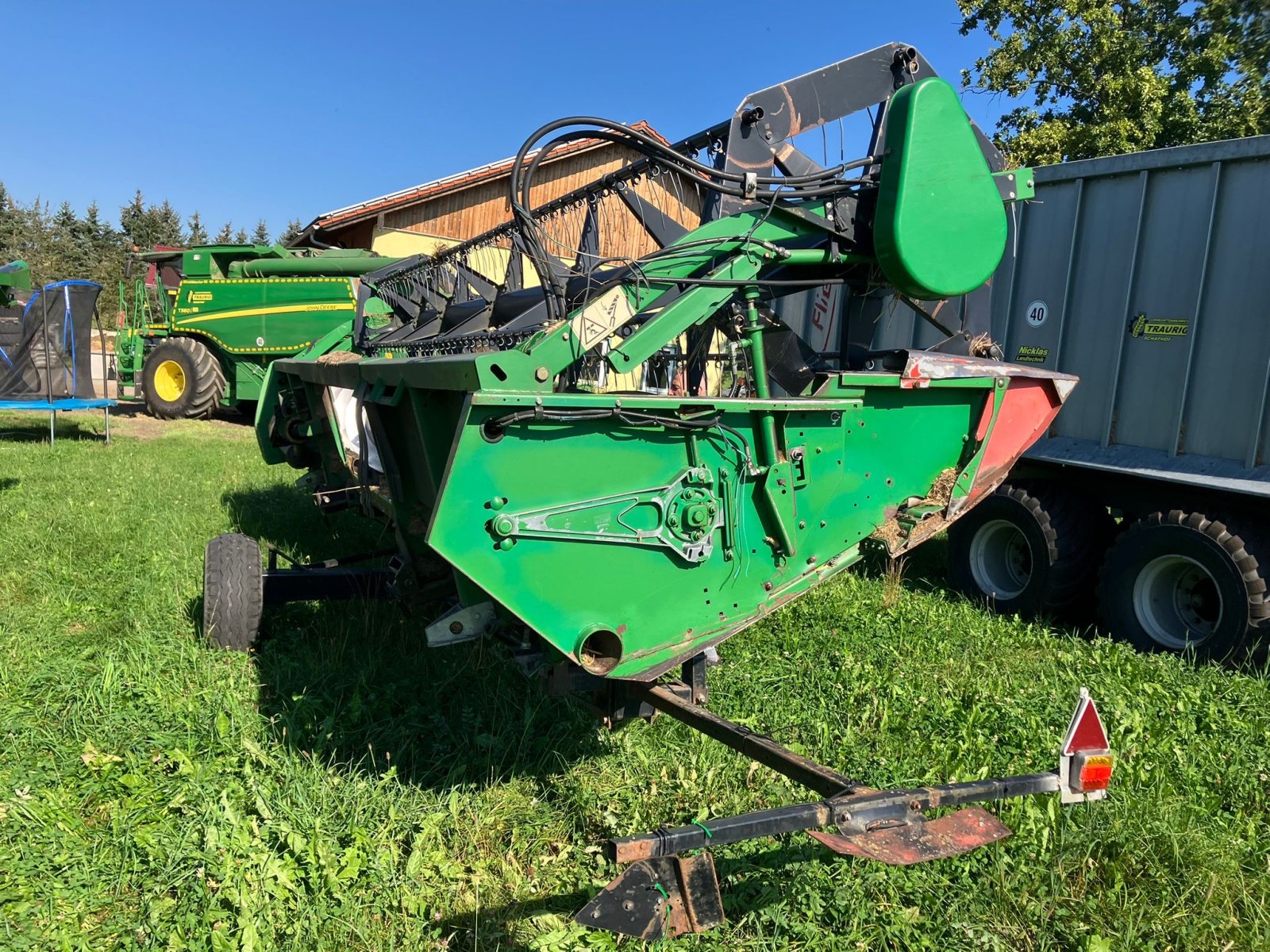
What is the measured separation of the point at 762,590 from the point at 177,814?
223 centimetres

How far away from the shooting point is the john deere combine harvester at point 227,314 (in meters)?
14.4

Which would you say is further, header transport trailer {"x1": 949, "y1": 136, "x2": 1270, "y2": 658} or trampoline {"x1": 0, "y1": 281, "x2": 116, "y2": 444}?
trampoline {"x1": 0, "y1": 281, "x2": 116, "y2": 444}

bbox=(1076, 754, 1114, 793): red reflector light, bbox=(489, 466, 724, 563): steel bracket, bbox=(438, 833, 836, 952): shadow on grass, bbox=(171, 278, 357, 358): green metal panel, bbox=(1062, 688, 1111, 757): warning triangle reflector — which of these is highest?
bbox=(171, 278, 357, 358): green metal panel

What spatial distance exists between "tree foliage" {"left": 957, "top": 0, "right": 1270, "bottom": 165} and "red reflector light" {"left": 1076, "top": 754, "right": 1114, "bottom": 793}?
50.8 ft

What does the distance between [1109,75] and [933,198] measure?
15.7 metres

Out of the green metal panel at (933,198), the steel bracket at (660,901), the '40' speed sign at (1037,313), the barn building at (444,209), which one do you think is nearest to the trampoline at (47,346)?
the barn building at (444,209)

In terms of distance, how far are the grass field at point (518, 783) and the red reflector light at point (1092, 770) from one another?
1.49 feet

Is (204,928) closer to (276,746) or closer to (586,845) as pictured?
(276,746)

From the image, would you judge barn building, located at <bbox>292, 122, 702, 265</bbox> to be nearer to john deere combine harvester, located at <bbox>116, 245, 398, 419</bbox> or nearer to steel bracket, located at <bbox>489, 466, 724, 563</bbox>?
john deere combine harvester, located at <bbox>116, 245, 398, 419</bbox>

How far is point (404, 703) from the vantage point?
4.20m

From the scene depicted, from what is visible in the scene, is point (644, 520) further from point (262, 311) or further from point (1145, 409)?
point (262, 311)

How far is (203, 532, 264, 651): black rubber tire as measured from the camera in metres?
4.56

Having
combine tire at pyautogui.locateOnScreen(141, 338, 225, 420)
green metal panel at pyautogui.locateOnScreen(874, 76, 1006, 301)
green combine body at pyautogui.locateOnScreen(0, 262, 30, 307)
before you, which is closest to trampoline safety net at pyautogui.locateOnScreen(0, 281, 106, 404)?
green combine body at pyautogui.locateOnScreen(0, 262, 30, 307)

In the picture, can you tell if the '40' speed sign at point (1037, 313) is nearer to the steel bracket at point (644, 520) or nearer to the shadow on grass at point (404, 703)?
the steel bracket at point (644, 520)
